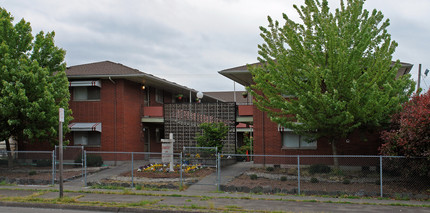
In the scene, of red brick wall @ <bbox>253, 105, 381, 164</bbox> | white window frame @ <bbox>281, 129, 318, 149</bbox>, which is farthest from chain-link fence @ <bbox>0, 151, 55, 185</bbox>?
white window frame @ <bbox>281, 129, 318, 149</bbox>

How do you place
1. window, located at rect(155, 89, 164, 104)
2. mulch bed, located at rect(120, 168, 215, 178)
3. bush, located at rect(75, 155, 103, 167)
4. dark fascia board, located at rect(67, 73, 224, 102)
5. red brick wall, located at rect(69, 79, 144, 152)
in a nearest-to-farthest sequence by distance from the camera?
mulch bed, located at rect(120, 168, 215, 178), bush, located at rect(75, 155, 103, 167), dark fascia board, located at rect(67, 73, 224, 102), red brick wall, located at rect(69, 79, 144, 152), window, located at rect(155, 89, 164, 104)

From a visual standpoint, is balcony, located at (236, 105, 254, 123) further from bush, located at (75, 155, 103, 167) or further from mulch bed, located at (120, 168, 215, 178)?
bush, located at (75, 155, 103, 167)

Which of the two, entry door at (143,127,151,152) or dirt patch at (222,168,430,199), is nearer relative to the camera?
dirt patch at (222,168,430,199)

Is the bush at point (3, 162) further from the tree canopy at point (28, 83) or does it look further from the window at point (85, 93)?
the window at point (85, 93)

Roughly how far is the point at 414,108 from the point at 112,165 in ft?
55.8

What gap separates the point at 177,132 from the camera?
1044 inches

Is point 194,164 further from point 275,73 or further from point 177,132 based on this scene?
point 275,73

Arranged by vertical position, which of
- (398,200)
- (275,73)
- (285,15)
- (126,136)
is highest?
(285,15)

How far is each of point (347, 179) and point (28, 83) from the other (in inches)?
615

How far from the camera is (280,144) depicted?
71.7 feet

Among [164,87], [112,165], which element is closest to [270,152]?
[112,165]

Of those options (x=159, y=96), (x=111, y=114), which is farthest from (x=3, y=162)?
(x=159, y=96)

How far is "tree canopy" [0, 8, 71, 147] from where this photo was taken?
19297 millimetres

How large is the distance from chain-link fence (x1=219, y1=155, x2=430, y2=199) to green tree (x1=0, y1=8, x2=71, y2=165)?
10.1m
